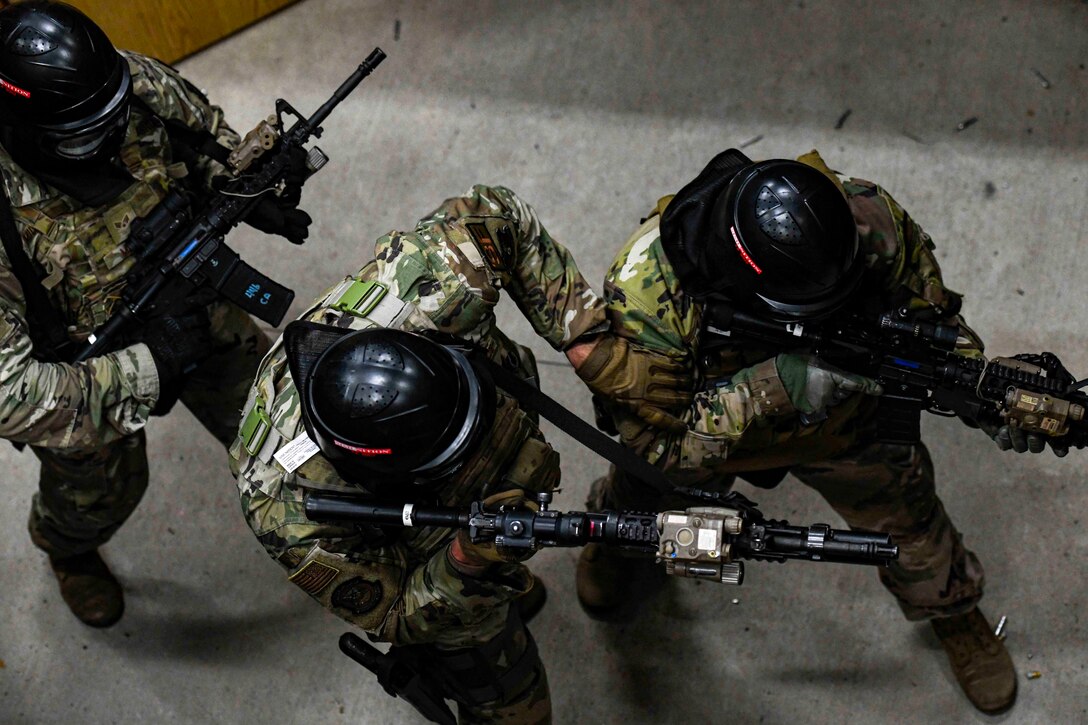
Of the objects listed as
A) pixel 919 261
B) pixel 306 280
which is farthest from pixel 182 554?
pixel 919 261

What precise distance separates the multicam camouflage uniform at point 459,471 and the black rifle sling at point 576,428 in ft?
0.21

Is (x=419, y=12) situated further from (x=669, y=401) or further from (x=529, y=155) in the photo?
(x=669, y=401)

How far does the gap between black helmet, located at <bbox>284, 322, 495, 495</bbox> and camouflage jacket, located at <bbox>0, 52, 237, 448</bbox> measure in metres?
1.02

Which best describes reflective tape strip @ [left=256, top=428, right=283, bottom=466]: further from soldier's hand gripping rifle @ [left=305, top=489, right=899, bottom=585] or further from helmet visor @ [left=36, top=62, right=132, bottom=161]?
helmet visor @ [left=36, top=62, right=132, bottom=161]

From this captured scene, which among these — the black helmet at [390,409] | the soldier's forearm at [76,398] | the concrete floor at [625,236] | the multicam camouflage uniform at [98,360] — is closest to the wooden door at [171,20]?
the concrete floor at [625,236]

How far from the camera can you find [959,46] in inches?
192

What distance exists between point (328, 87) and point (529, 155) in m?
1.02

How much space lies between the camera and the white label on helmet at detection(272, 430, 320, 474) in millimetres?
2758

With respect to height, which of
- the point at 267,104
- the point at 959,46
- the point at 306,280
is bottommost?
the point at 306,280

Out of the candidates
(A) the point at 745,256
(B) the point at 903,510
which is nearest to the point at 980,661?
(B) the point at 903,510

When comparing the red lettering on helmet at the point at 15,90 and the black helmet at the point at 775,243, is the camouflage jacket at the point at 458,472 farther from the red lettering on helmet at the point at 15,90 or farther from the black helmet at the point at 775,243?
the red lettering on helmet at the point at 15,90

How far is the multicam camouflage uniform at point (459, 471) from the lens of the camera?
9.14ft

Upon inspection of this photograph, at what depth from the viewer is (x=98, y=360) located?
3.44 m

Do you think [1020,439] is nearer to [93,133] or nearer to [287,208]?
[287,208]
